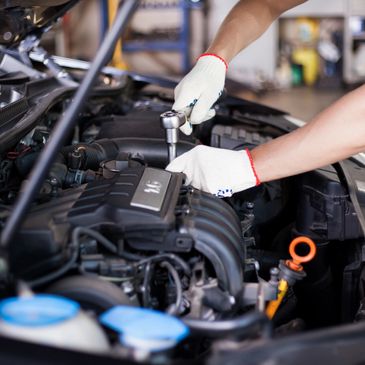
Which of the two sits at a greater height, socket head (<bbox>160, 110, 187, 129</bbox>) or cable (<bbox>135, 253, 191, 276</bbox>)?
socket head (<bbox>160, 110, 187, 129</bbox>)

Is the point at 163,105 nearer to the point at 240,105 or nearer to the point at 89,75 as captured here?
the point at 240,105

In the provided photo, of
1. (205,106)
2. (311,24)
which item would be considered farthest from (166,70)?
(205,106)

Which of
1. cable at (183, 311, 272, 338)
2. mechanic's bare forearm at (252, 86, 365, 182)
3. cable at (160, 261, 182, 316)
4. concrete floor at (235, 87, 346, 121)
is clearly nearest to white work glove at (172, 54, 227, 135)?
mechanic's bare forearm at (252, 86, 365, 182)

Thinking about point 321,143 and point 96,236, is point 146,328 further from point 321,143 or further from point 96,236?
point 321,143

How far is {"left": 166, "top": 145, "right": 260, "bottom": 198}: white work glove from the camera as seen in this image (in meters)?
1.53

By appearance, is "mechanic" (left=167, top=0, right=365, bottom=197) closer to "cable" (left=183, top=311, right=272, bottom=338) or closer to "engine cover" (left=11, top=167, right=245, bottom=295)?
"engine cover" (left=11, top=167, right=245, bottom=295)

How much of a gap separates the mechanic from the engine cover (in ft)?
0.72

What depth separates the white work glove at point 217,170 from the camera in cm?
153

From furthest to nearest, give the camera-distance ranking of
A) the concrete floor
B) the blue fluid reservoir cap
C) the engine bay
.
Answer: the concrete floor → the engine bay → the blue fluid reservoir cap

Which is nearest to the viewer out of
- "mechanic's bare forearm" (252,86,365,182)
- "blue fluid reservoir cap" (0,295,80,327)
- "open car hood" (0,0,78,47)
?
"blue fluid reservoir cap" (0,295,80,327)

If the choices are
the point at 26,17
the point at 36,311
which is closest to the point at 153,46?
the point at 26,17

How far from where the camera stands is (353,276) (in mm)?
1562

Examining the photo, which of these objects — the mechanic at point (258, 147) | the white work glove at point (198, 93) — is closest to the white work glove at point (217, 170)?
the mechanic at point (258, 147)

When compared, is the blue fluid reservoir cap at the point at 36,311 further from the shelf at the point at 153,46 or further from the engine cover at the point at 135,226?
the shelf at the point at 153,46
